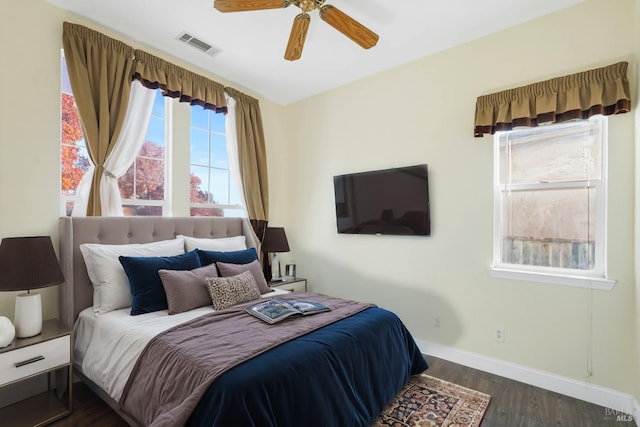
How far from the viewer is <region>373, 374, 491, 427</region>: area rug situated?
202cm

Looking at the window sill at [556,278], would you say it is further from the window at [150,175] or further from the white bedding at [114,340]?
the window at [150,175]

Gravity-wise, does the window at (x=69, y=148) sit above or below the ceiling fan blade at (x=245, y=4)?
below

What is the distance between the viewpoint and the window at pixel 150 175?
9.57 feet

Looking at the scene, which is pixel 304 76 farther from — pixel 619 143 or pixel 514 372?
pixel 514 372

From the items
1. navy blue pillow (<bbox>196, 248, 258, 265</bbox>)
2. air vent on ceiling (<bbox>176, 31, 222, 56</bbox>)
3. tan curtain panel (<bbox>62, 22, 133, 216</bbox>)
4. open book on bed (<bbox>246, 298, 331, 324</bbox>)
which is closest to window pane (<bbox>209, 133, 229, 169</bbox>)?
air vent on ceiling (<bbox>176, 31, 222, 56</bbox>)

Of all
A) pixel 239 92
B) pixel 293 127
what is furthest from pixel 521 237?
pixel 239 92

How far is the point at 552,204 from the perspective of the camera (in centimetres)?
251

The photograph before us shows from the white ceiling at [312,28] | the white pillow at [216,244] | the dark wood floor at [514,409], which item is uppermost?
the white ceiling at [312,28]

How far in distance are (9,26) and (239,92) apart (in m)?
1.95

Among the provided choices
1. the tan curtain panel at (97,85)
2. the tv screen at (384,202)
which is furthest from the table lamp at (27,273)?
the tv screen at (384,202)

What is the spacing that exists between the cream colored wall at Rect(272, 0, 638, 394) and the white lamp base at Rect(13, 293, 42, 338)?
2651 mm

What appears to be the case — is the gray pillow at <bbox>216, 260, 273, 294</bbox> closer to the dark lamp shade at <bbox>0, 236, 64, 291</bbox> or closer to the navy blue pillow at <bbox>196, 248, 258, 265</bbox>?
the navy blue pillow at <bbox>196, 248, 258, 265</bbox>

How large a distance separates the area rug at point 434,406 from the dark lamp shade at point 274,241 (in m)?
1.91

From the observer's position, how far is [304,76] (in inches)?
139
